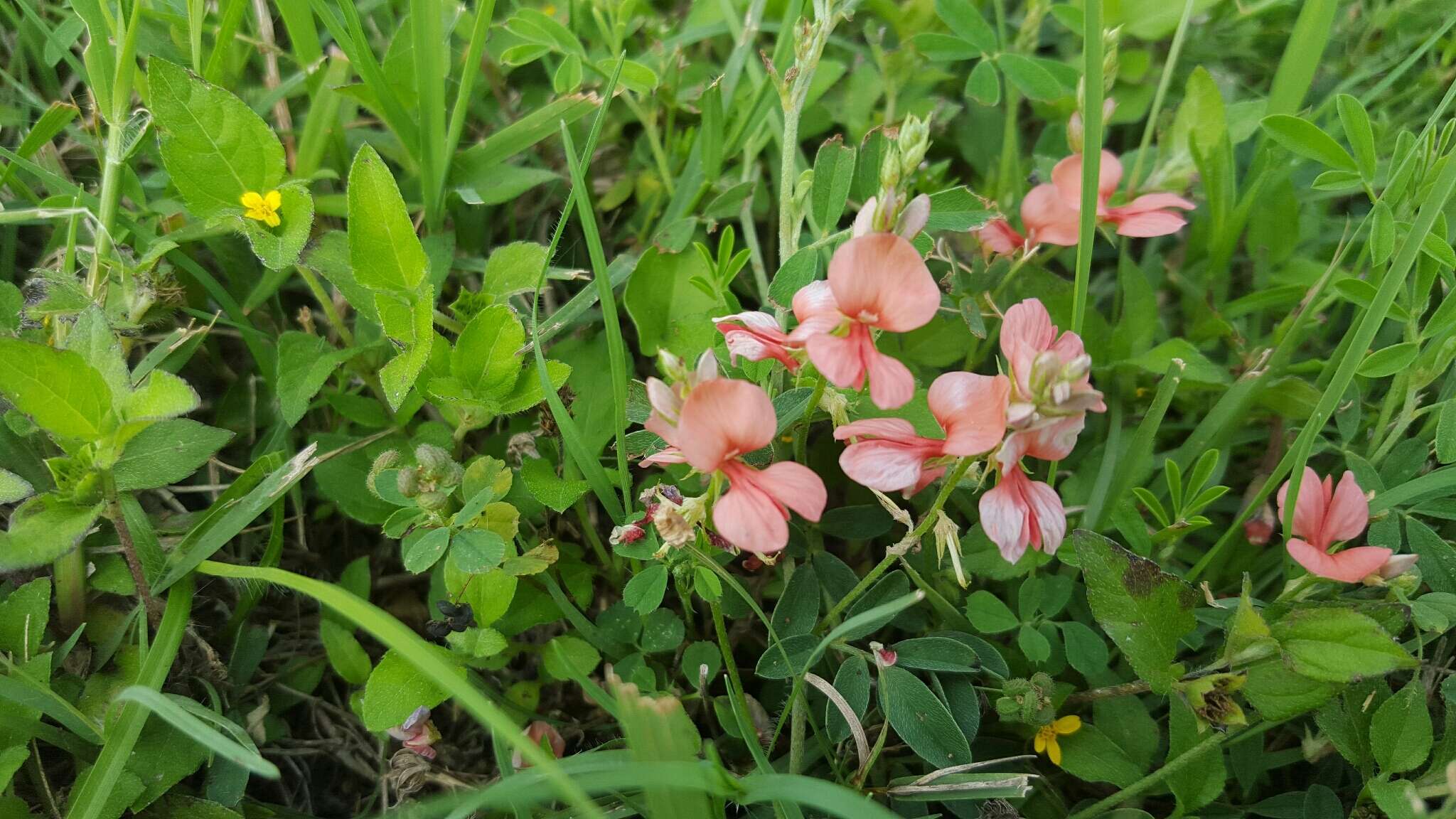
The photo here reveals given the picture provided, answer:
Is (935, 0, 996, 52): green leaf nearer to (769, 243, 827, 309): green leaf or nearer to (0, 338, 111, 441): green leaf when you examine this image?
(769, 243, 827, 309): green leaf

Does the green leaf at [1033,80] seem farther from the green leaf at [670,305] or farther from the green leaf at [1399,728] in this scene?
the green leaf at [1399,728]

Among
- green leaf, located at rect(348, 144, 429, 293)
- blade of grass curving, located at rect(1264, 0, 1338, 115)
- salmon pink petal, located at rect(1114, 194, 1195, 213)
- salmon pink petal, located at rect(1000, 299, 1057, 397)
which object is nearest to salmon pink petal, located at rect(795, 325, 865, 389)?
salmon pink petal, located at rect(1000, 299, 1057, 397)

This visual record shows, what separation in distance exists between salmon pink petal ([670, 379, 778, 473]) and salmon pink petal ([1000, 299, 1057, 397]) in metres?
0.36

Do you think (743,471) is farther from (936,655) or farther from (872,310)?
(936,655)

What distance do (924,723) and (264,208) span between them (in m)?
1.60

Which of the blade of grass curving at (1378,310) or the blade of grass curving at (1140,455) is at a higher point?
the blade of grass curving at (1378,310)

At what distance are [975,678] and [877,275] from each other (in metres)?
0.95

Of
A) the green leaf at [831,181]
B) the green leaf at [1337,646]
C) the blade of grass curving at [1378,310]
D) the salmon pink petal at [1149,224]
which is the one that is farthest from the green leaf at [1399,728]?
the green leaf at [831,181]

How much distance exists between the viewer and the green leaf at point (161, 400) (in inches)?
60.4

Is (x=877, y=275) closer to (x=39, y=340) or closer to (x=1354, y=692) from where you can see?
(x=1354, y=692)

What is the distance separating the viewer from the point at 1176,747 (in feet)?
5.58

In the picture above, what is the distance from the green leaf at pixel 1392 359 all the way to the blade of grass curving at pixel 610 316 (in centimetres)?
138

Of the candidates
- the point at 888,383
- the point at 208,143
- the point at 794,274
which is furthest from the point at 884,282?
the point at 208,143

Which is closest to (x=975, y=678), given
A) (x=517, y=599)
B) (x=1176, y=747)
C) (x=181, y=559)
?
(x=1176, y=747)
